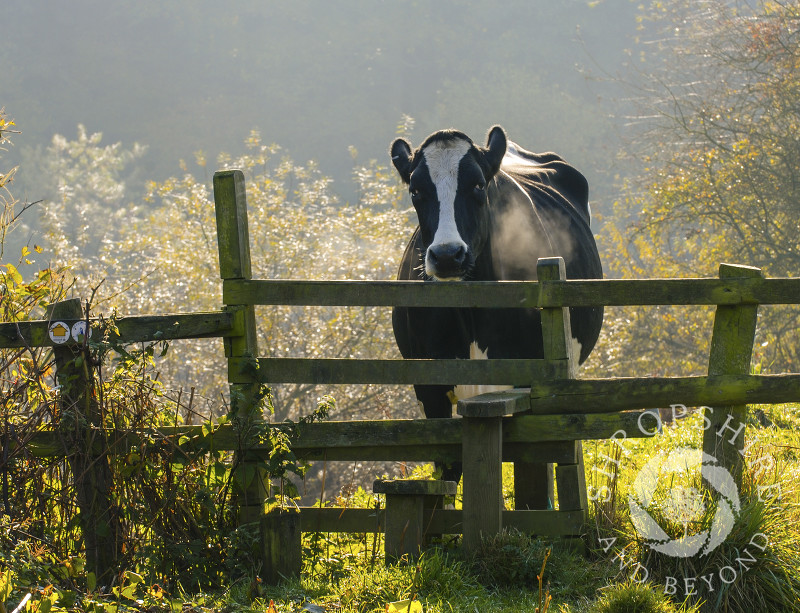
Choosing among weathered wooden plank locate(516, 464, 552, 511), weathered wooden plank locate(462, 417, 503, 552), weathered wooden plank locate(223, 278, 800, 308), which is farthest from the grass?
weathered wooden plank locate(223, 278, 800, 308)

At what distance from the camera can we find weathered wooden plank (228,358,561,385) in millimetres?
4809

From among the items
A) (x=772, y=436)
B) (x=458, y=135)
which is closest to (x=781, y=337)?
(x=772, y=436)

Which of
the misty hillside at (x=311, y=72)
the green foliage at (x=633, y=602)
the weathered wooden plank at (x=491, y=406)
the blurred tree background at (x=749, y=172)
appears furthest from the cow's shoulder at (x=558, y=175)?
the misty hillside at (x=311, y=72)

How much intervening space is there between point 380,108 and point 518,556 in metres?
74.5

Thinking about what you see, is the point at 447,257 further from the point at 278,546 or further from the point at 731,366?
the point at 278,546

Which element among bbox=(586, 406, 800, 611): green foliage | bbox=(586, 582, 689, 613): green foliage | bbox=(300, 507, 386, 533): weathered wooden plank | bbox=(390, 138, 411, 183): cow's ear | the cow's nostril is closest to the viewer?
bbox=(586, 582, 689, 613): green foliage

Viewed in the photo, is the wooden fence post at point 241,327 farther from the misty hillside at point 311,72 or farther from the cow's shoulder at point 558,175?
the misty hillside at point 311,72

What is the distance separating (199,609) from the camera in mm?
3684

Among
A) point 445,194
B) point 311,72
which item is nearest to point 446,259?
point 445,194

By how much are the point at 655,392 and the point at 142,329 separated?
8.76 feet

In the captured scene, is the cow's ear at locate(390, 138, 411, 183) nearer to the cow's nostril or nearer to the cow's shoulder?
the cow's nostril

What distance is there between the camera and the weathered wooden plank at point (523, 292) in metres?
4.62

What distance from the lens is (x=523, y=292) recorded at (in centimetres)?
479

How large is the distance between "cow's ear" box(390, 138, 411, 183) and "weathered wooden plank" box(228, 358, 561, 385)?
183cm
